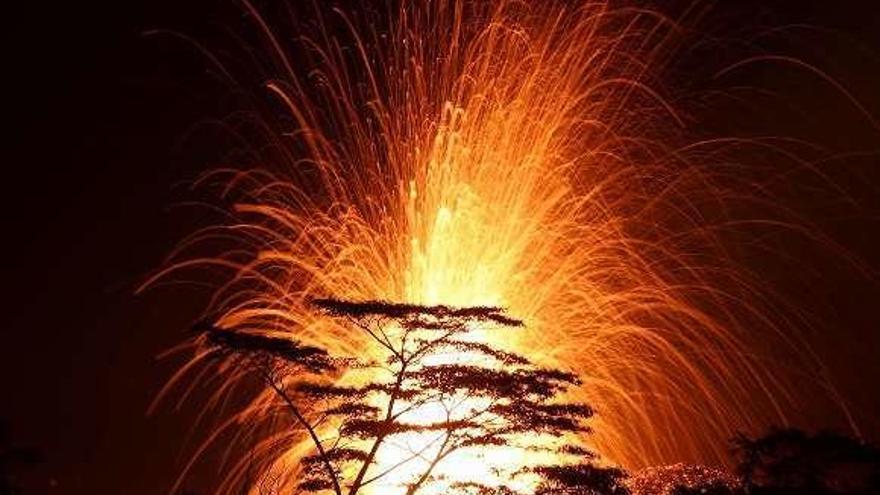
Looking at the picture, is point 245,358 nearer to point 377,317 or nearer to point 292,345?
point 292,345

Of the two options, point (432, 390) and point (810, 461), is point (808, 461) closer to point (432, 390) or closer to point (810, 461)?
point (810, 461)

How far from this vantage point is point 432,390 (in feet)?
68.9

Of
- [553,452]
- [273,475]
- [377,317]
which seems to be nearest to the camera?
[377,317]

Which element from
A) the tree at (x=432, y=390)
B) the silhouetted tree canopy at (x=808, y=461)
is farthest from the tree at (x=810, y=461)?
the tree at (x=432, y=390)

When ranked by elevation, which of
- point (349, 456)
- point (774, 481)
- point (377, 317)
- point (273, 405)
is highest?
point (273, 405)

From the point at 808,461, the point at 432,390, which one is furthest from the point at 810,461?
the point at 432,390

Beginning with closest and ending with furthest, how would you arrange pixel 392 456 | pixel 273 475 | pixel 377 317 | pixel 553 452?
pixel 377 317 → pixel 553 452 → pixel 392 456 → pixel 273 475

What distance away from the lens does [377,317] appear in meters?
20.9

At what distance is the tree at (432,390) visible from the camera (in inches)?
817

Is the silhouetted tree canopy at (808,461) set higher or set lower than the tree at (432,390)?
lower

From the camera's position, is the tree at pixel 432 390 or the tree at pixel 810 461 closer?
the tree at pixel 810 461

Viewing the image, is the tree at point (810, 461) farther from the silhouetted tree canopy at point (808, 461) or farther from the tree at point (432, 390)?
the tree at point (432, 390)

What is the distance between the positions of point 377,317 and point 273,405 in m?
6.82

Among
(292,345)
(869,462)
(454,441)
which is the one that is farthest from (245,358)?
(869,462)
